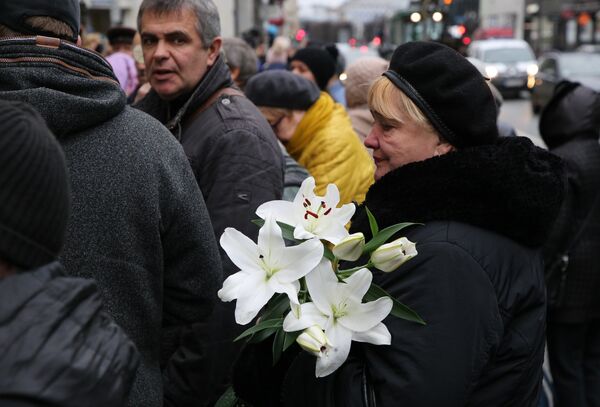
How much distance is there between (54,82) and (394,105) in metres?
0.90

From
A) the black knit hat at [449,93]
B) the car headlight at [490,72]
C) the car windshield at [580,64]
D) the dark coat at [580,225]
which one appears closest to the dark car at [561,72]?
the car windshield at [580,64]

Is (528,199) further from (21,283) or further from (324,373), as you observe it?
(21,283)

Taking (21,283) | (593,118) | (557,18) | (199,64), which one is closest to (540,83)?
(593,118)

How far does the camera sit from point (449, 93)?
210cm

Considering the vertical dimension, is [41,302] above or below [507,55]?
above

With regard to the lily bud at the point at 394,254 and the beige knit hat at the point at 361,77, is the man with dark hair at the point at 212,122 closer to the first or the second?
the lily bud at the point at 394,254

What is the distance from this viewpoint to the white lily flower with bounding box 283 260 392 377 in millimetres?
1855

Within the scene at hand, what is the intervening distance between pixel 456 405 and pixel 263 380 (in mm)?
547

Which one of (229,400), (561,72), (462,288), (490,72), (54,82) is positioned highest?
(54,82)

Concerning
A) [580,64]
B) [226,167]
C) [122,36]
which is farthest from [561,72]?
[226,167]

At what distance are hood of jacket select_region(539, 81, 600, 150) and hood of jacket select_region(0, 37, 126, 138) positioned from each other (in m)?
3.03

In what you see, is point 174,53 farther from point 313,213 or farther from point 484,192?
point 484,192

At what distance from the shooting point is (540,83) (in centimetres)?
2255

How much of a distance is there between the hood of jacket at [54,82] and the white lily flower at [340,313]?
2.19ft
